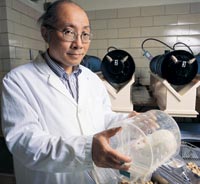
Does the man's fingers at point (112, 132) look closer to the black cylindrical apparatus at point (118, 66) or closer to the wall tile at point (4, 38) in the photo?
the black cylindrical apparatus at point (118, 66)

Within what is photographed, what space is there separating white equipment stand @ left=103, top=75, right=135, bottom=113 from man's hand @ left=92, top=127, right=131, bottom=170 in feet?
1.87

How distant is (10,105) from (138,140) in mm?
375

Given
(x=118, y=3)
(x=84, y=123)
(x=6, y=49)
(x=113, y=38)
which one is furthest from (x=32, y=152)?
(x=118, y=3)

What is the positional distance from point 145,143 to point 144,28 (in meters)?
1.28

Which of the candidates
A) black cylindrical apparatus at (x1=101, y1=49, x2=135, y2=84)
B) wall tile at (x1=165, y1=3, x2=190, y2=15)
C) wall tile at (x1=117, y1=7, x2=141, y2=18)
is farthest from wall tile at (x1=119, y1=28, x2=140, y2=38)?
black cylindrical apparatus at (x1=101, y1=49, x2=135, y2=84)

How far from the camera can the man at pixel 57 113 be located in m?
0.47

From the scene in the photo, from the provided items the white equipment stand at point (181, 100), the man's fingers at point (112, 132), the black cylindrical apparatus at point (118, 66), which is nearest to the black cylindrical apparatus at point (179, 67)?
the white equipment stand at point (181, 100)

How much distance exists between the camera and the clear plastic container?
0.50 m

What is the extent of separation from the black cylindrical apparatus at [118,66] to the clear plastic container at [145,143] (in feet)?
1.21

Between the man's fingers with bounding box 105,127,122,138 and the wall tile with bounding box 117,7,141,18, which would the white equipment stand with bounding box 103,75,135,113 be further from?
the wall tile with bounding box 117,7,141,18

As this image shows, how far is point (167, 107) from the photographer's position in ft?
3.06

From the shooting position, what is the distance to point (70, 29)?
1.94 feet

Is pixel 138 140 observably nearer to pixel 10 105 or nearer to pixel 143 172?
pixel 143 172

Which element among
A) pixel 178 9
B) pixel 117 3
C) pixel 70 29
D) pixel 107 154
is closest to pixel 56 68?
pixel 70 29
